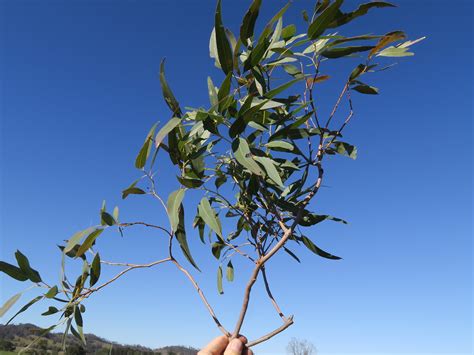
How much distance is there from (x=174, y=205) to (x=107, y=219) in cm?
24

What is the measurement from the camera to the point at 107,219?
3.91 feet

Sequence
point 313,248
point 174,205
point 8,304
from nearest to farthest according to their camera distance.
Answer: point 174,205 → point 8,304 → point 313,248

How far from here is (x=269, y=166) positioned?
3.52 feet

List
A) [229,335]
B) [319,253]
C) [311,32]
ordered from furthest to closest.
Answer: [319,253] → [311,32] → [229,335]

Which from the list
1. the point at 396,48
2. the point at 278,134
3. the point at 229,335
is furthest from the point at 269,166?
the point at 396,48

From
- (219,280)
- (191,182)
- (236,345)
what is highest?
(191,182)

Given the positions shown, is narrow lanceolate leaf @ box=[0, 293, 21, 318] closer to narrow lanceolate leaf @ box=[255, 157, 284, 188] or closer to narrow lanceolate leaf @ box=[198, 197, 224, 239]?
→ narrow lanceolate leaf @ box=[198, 197, 224, 239]

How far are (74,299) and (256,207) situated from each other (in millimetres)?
666

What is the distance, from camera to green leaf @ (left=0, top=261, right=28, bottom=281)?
4.05 ft

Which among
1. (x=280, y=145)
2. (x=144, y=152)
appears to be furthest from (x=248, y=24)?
(x=144, y=152)

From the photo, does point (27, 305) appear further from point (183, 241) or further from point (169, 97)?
point (169, 97)

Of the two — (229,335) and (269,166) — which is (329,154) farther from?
(229,335)

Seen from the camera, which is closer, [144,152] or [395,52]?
[144,152]

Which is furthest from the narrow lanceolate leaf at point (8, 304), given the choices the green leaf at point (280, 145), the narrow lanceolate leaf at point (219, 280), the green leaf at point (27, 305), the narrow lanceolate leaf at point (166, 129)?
the green leaf at point (280, 145)
